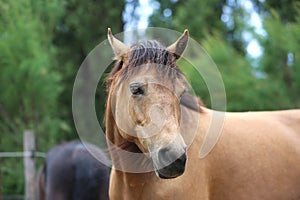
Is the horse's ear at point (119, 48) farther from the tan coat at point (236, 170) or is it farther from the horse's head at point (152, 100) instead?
the tan coat at point (236, 170)

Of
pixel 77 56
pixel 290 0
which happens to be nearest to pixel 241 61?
→ pixel 290 0

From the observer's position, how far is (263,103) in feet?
22.1

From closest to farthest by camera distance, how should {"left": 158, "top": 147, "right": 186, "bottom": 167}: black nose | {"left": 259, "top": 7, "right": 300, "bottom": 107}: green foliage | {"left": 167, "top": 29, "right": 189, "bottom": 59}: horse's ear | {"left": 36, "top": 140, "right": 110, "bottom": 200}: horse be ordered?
{"left": 158, "top": 147, "right": 186, "bottom": 167}: black nose
{"left": 167, "top": 29, "right": 189, "bottom": 59}: horse's ear
{"left": 36, "top": 140, "right": 110, "bottom": 200}: horse
{"left": 259, "top": 7, "right": 300, "bottom": 107}: green foliage

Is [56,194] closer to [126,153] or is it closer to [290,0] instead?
[126,153]

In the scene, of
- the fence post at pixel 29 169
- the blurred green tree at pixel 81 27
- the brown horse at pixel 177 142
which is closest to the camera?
the brown horse at pixel 177 142

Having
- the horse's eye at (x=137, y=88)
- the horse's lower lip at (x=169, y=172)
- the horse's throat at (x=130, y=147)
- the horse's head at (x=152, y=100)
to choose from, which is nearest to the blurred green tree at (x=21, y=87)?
the horse's throat at (x=130, y=147)

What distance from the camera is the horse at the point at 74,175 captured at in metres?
4.69

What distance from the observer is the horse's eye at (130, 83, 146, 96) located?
9.25 feet

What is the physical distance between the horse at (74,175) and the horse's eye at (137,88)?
6.28ft

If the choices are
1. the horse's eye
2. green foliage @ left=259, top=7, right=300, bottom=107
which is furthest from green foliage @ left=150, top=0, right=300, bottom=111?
the horse's eye

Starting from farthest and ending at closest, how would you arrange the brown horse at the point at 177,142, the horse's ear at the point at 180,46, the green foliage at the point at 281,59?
the green foliage at the point at 281,59 < the horse's ear at the point at 180,46 < the brown horse at the point at 177,142

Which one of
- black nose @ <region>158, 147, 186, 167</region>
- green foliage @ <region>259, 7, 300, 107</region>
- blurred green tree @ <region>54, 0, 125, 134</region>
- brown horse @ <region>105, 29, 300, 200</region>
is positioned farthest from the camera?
blurred green tree @ <region>54, 0, 125, 134</region>

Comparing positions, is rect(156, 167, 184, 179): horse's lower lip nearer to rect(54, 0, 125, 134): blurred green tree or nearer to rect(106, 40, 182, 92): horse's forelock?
rect(106, 40, 182, 92): horse's forelock

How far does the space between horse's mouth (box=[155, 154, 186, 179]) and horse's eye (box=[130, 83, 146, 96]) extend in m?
0.43
